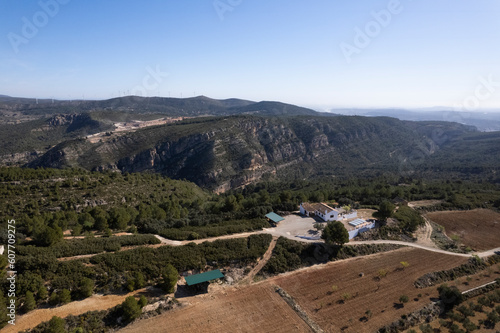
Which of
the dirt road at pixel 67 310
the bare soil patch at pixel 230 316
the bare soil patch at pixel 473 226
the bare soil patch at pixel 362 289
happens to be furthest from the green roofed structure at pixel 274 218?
the bare soil patch at pixel 473 226

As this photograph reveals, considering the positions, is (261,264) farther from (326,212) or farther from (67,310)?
(67,310)

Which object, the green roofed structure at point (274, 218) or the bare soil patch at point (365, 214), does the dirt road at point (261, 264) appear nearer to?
the green roofed structure at point (274, 218)

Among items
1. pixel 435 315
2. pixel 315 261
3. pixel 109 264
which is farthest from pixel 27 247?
pixel 435 315

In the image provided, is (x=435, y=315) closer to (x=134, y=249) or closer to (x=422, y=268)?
(x=422, y=268)

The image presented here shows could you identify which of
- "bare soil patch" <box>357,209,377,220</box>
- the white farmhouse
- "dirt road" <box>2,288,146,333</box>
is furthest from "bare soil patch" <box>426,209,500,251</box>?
"dirt road" <box>2,288,146,333</box>

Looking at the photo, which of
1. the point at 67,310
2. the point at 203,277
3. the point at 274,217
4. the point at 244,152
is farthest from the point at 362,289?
the point at 244,152
